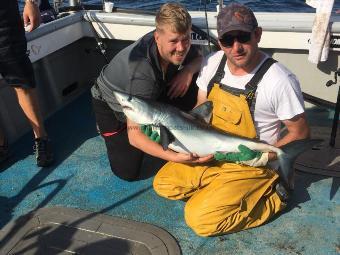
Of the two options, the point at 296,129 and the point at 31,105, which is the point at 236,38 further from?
the point at 31,105

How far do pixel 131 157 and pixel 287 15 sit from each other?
8.32ft

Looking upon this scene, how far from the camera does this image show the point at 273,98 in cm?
324

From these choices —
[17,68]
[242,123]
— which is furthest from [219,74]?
[17,68]

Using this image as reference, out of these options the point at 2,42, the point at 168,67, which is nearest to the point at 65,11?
the point at 2,42

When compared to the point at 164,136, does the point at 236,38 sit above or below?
above

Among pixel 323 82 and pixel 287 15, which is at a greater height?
pixel 287 15

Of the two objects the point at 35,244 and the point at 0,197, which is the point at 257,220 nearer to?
the point at 35,244

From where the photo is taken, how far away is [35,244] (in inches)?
137

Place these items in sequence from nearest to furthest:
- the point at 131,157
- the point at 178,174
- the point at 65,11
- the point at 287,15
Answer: the point at 178,174 < the point at 131,157 < the point at 287,15 < the point at 65,11

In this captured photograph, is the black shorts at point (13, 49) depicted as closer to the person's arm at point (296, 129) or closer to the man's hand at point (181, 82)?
the man's hand at point (181, 82)

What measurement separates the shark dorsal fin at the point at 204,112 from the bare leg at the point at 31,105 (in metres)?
1.88

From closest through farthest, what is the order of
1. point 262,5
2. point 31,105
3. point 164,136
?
point 164,136 → point 31,105 → point 262,5

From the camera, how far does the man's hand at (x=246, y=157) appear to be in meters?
3.29

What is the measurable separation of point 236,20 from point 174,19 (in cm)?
54
